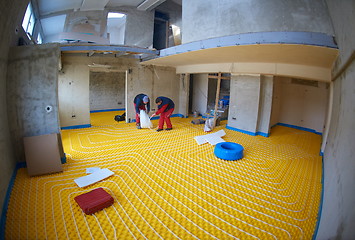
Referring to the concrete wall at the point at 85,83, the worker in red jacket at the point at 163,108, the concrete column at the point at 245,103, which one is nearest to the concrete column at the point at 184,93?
the concrete wall at the point at 85,83

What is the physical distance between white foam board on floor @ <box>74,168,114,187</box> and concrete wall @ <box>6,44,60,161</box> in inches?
53.1

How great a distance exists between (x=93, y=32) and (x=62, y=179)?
5.85 m

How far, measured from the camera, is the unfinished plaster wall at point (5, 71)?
8.24 feet

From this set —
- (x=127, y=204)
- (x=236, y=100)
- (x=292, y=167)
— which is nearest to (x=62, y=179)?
(x=127, y=204)

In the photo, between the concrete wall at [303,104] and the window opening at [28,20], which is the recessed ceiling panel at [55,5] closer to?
the window opening at [28,20]

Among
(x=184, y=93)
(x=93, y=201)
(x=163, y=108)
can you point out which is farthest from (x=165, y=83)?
(x=93, y=201)

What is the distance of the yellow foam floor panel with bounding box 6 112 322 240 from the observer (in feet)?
8.65

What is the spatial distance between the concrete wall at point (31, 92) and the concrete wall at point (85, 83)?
3311 millimetres

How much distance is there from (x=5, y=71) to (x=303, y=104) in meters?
9.99

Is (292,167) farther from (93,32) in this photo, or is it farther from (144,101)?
(93,32)

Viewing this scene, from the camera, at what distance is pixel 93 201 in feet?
9.82

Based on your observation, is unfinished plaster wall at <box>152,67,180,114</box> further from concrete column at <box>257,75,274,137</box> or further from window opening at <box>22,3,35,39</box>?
window opening at <box>22,3,35,39</box>

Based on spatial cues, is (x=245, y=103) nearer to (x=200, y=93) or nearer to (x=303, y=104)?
(x=303, y=104)

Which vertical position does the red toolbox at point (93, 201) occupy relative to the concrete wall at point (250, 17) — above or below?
below
